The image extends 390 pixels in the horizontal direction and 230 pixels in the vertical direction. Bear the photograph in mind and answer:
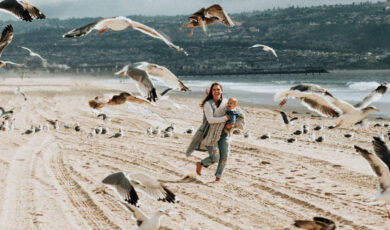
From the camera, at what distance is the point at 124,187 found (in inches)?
171

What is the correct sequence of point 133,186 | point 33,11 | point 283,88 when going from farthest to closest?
point 283,88
point 133,186
point 33,11

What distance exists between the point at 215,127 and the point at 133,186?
225 centimetres

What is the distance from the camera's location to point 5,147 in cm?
1005

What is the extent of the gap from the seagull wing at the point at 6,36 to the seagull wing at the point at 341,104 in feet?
10.9

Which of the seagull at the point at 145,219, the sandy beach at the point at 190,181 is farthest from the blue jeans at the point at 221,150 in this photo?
the seagull at the point at 145,219

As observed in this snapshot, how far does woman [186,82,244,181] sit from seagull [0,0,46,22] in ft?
9.05

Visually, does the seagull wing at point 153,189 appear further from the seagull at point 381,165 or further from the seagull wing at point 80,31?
the seagull at point 381,165

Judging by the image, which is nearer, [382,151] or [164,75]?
[382,151]

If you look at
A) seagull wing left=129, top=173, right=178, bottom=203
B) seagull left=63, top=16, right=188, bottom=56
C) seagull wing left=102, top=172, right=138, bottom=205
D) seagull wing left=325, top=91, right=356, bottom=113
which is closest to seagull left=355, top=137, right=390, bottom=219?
seagull wing left=325, top=91, right=356, bottom=113

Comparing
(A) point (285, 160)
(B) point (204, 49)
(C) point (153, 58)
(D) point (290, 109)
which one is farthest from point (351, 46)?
(A) point (285, 160)

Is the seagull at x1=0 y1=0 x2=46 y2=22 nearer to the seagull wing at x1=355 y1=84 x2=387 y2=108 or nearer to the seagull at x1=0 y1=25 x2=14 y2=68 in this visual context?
the seagull at x1=0 y1=25 x2=14 y2=68

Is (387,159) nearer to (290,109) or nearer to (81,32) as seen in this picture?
(81,32)

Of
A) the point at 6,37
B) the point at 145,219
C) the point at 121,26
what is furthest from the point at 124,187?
the point at 6,37

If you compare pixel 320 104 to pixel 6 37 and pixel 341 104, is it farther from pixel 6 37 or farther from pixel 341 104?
pixel 6 37
